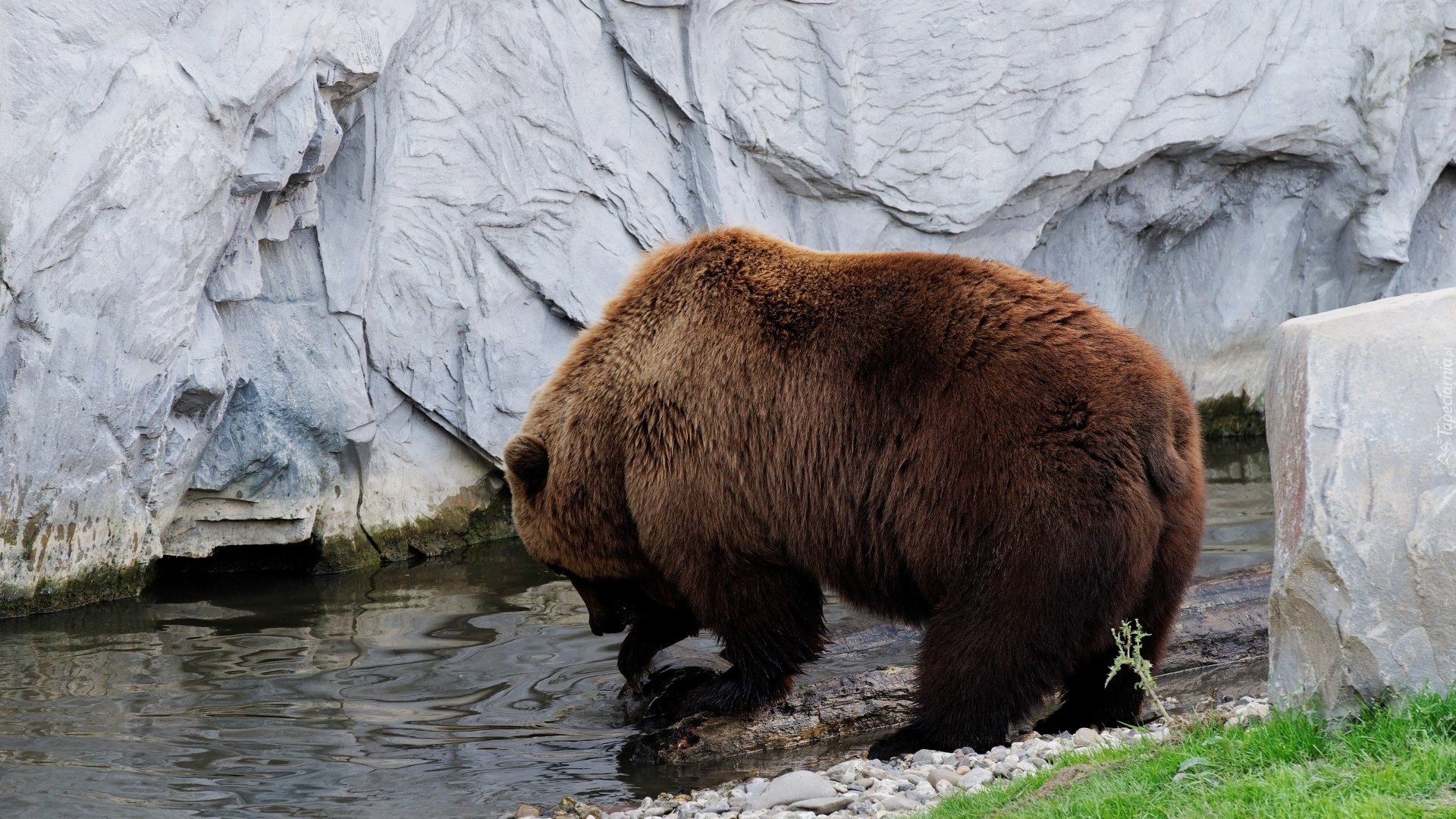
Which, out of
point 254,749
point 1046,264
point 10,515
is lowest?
point 254,749

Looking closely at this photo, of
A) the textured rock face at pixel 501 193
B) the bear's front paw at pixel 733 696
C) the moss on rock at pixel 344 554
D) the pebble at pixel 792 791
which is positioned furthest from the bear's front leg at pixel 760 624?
the moss on rock at pixel 344 554

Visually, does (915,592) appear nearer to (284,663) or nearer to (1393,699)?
(1393,699)

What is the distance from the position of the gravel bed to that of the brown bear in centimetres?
22

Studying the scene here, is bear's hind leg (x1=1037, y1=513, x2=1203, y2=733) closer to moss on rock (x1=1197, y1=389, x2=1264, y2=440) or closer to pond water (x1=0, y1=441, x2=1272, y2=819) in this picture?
pond water (x1=0, y1=441, x2=1272, y2=819)

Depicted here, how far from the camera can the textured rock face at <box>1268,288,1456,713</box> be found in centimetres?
333

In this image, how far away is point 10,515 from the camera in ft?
24.2

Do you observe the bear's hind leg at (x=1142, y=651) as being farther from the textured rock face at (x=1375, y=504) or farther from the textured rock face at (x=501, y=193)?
the textured rock face at (x=501, y=193)

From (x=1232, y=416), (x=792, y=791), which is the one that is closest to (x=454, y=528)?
(x=792, y=791)

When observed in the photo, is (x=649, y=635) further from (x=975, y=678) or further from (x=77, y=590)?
(x=77, y=590)

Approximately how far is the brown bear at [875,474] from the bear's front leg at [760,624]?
10mm

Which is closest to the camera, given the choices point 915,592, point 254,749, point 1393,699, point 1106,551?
point 1393,699

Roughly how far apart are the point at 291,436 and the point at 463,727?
142 inches

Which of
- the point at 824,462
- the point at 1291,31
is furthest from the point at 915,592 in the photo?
the point at 1291,31

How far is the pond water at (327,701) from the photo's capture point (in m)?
5.24
